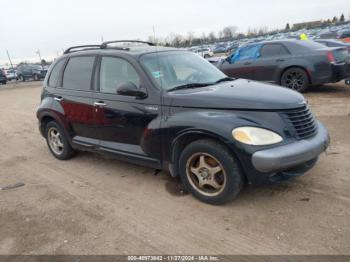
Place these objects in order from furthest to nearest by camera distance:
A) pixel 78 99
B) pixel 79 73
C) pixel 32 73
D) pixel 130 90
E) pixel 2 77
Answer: pixel 32 73 < pixel 2 77 < pixel 79 73 < pixel 78 99 < pixel 130 90

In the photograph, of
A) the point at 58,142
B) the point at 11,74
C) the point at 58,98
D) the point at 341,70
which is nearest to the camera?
the point at 58,98

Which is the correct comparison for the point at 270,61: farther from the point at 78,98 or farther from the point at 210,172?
the point at 210,172

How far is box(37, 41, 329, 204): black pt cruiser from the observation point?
3.55 meters

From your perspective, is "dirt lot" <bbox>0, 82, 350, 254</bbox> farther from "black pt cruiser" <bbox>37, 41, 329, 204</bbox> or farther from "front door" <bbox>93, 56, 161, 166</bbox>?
"front door" <bbox>93, 56, 161, 166</bbox>

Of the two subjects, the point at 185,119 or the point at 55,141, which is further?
the point at 55,141

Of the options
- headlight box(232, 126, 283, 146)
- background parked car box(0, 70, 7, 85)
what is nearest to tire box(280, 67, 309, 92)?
headlight box(232, 126, 283, 146)

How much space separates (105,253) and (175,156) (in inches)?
55.6

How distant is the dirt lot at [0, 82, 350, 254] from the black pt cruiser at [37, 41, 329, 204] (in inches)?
14.5

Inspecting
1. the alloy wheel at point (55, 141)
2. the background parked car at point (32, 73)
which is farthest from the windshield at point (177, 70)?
the background parked car at point (32, 73)

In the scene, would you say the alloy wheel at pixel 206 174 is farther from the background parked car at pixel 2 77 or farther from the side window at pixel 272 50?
the background parked car at pixel 2 77

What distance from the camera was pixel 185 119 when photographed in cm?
388

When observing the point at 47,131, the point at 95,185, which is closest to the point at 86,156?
the point at 47,131

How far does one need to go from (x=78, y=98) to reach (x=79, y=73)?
42 cm

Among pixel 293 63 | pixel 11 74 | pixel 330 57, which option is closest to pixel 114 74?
pixel 293 63
